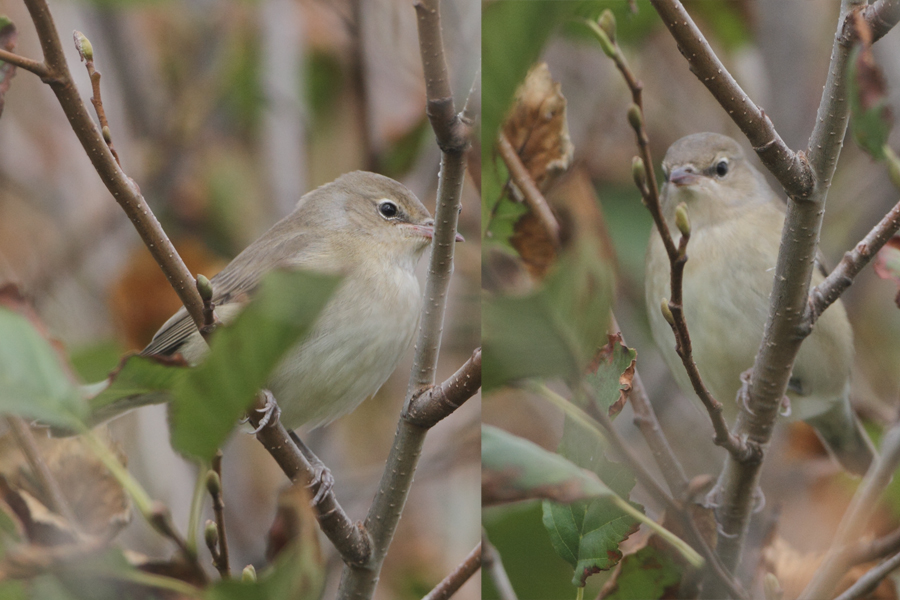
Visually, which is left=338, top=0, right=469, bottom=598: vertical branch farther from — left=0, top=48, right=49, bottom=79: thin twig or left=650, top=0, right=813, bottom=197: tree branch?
left=0, top=48, right=49, bottom=79: thin twig

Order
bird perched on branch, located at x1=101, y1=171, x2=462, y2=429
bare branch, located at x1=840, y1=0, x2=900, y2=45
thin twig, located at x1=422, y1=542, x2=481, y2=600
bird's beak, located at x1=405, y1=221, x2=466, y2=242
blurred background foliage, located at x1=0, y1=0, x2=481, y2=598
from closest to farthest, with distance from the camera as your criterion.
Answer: bare branch, located at x1=840, y1=0, x2=900, y2=45 < thin twig, located at x1=422, y1=542, x2=481, y2=600 < bird perched on branch, located at x1=101, y1=171, x2=462, y2=429 < bird's beak, located at x1=405, y1=221, x2=466, y2=242 < blurred background foliage, located at x1=0, y1=0, x2=481, y2=598

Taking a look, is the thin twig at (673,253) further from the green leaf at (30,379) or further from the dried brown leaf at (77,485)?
the dried brown leaf at (77,485)

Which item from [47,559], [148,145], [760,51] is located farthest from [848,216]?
[148,145]

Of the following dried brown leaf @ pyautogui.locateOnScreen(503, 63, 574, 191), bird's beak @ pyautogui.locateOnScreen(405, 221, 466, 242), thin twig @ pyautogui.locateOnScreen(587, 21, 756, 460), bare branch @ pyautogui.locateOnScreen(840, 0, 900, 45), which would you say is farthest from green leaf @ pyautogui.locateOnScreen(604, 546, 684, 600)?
bird's beak @ pyautogui.locateOnScreen(405, 221, 466, 242)

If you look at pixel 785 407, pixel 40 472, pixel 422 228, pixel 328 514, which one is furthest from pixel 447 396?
pixel 422 228

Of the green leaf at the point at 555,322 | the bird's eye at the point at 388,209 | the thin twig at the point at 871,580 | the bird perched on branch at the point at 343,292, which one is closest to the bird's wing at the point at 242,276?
the bird perched on branch at the point at 343,292

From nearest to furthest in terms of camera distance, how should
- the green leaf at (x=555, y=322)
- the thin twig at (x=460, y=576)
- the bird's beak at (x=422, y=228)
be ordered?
the green leaf at (x=555, y=322) < the thin twig at (x=460, y=576) < the bird's beak at (x=422, y=228)
